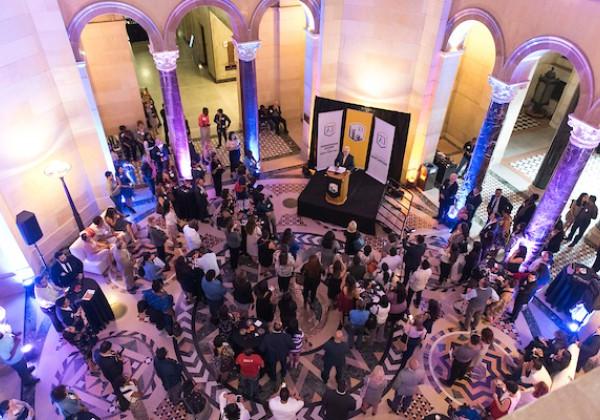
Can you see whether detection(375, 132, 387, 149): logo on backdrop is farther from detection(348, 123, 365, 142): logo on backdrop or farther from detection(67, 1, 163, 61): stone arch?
detection(67, 1, 163, 61): stone arch

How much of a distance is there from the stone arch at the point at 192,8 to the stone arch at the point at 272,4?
0.21 meters

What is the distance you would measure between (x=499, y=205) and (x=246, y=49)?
7208mm

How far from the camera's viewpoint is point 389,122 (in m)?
11.7

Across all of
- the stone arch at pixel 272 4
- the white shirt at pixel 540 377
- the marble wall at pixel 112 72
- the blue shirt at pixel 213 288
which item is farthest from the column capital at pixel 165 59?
the white shirt at pixel 540 377

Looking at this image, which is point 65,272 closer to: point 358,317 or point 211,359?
point 211,359

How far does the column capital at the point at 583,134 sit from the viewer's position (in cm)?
838

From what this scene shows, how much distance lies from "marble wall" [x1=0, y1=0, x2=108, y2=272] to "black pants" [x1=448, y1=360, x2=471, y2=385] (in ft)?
28.6

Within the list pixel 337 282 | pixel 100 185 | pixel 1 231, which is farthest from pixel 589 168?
pixel 1 231

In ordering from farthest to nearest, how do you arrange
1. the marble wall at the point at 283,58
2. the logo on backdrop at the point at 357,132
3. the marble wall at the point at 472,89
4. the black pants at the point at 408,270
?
the marble wall at the point at 283,58 < the marble wall at the point at 472,89 < the logo on backdrop at the point at 357,132 < the black pants at the point at 408,270

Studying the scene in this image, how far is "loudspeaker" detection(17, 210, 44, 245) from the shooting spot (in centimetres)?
877

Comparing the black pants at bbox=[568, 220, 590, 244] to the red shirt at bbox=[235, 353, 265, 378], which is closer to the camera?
the red shirt at bbox=[235, 353, 265, 378]

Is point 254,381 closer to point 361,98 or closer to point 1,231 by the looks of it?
point 1,231

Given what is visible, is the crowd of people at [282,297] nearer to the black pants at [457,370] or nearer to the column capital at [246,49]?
the black pants at [457,370]

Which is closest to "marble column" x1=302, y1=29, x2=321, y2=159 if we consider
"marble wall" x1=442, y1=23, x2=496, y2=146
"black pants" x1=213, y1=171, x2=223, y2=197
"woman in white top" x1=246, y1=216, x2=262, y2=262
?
"black pants" x1=213, y1=171, x2=223, y2=197
